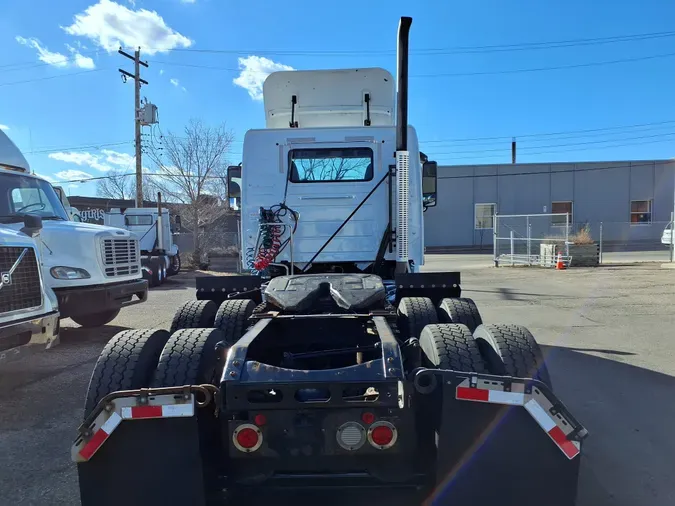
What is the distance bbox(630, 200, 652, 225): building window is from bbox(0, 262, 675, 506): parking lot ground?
27906 millimetres

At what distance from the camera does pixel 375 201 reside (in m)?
5.84

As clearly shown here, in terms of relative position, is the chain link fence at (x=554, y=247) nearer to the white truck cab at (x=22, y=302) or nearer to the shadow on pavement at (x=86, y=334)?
the shadow on pavement at (x=86, y=334)

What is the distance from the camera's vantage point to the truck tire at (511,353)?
2611 mm

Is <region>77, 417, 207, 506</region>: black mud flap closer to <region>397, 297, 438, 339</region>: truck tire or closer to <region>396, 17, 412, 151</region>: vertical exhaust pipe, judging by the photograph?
<region>397, 297, 438, 339</region>: truck tire

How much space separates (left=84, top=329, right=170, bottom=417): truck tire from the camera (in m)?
2.48

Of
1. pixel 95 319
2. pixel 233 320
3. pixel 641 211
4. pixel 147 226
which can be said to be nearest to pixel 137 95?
pixel 147 226

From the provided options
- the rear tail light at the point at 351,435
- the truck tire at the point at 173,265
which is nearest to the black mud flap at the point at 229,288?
the rear tail light at the point at 351,435

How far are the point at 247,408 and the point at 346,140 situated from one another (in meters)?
4.20

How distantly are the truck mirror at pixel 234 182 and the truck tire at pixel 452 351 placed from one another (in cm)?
438

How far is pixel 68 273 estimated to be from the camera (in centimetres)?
680

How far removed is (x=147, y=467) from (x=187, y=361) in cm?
53

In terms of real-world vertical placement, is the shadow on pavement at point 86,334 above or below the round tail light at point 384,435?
below

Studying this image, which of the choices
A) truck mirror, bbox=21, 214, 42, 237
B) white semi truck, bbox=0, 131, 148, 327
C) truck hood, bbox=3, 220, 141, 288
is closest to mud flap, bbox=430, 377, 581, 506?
truck mirror, bbox=21, 214, 42, 237

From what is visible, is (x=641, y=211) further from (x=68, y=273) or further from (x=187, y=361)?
(x=187, y=361)
